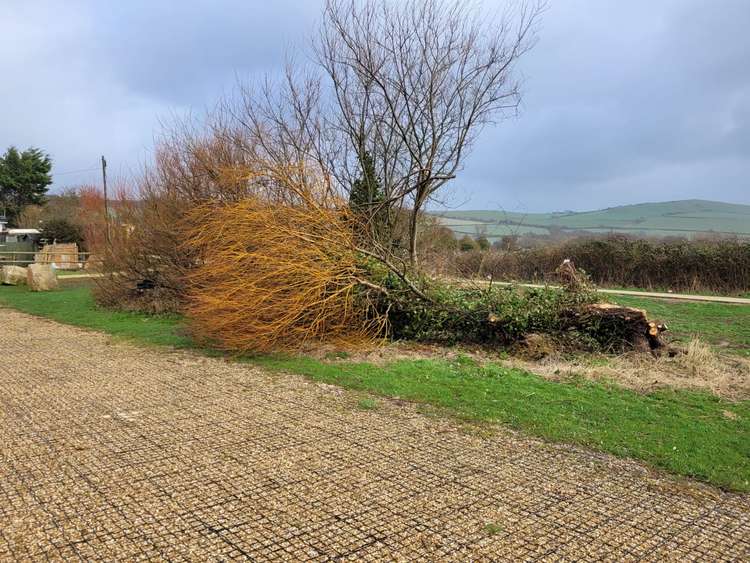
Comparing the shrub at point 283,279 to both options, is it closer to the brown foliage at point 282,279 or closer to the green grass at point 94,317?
the brown foliage at point 282,279

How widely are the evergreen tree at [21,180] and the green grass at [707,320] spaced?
48565 mm

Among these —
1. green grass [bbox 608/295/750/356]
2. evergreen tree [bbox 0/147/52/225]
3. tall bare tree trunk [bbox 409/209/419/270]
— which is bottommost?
green grass [bbox 608/295/750/356]

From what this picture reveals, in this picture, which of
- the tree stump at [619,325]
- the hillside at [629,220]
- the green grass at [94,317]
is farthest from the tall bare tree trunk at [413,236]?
the green grass at [94,317]

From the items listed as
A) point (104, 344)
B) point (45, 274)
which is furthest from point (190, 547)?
point (45, 274)

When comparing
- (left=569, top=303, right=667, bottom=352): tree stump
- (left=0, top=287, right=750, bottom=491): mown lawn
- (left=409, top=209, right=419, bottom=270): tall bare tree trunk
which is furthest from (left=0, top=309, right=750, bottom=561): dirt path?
(left=409, top=209, right=419, bottom=270): tall bare tree trunk

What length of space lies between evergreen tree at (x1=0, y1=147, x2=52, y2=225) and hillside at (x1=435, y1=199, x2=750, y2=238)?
140 feet

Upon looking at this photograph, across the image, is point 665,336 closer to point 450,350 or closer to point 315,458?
point 450,350

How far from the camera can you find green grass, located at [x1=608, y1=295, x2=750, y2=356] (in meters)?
9.48

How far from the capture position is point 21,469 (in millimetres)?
4023

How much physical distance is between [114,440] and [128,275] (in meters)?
10.3

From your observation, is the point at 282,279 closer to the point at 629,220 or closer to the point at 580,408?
the point at 580,408

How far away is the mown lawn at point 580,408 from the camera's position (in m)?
4.53

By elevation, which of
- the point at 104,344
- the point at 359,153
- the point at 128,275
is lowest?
the point at 104,344

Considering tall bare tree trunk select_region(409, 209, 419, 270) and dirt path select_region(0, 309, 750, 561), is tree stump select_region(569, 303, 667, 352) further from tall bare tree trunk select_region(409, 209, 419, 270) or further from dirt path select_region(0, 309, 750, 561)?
dirt path select_region(0, 309, 750, 561)
